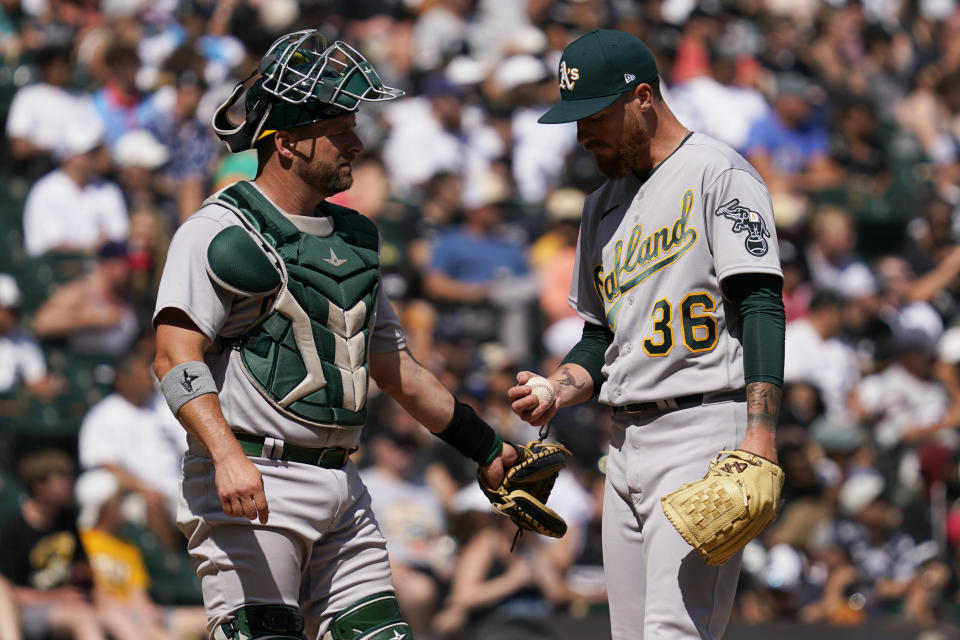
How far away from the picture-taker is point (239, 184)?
4.39m

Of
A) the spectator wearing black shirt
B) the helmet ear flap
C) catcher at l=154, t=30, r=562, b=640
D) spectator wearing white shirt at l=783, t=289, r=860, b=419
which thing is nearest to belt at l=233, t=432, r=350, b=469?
catcher at l=154, t=30, r=562, b=640

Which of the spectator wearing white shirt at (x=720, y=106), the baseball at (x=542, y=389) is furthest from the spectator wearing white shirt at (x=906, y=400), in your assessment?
the baseball at (x=542, y=389)

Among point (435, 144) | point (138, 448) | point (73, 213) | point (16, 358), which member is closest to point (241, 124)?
point (138, 448)

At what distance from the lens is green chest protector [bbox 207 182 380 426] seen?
4.14m

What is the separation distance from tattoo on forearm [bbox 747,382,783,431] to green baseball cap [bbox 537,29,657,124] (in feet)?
3.18

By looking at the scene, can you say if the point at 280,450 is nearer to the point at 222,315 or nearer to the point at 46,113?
the point at 222,315

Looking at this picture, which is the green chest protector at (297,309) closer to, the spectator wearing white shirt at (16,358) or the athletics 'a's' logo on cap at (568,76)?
the athletics 'a's' logo on cap at (568,76)

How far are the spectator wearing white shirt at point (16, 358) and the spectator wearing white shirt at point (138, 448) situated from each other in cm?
66

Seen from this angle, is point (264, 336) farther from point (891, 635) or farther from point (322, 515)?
point (891, 635)

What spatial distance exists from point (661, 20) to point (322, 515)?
10.5 m

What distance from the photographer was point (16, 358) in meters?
9.39

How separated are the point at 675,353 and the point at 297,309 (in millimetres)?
1131

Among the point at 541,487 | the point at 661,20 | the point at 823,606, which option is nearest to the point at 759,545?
the point at 823,606

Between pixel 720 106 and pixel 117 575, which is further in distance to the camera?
pixel 720 106
